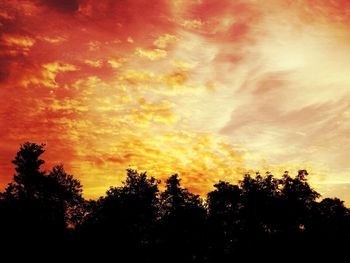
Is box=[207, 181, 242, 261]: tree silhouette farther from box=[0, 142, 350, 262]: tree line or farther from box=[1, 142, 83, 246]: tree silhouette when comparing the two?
box=[1, 142, 83, 246]: tree silhouette

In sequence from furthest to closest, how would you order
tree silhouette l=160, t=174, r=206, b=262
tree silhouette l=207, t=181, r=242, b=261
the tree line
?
tree silhouette l=207, t=181, r=242, b=261 < tree silhouette l=160, t=174, r=206, b=262 < the tree line

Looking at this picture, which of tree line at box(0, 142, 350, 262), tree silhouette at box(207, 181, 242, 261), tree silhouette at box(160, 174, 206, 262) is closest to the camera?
tree line at box(0, 142, 350, 262)

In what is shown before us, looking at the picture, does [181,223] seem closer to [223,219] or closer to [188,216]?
[188,216]

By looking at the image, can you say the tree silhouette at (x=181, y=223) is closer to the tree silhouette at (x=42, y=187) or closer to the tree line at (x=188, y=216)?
the tree line at (x=188, y=216)

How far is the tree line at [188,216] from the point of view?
65.4 m

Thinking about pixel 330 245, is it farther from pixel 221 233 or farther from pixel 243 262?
pixel 221 233

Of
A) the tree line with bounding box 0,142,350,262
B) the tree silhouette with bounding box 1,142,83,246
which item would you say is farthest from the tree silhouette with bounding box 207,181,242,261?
the tree silhouette with bounding box 1,142,83,246

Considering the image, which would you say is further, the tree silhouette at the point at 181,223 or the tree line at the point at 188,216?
the tree silhouette at the point at 181,223

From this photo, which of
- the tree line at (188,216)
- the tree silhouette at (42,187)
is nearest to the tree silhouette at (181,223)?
the tree line at (188,216)

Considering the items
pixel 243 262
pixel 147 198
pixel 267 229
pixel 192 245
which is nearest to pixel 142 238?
pixel 147 198

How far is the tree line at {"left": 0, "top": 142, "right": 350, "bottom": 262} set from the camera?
214ft

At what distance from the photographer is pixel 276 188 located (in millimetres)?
86062

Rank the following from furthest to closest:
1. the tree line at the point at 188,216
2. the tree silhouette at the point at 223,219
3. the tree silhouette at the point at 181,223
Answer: the tree silhouette at the point at 223,219, the tree silhouette at the point at 181,223, the tree line at the point at 188,216

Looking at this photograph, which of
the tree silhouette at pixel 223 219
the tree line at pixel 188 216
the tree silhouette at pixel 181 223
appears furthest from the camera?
the tree silhouette at pixel 223 219
